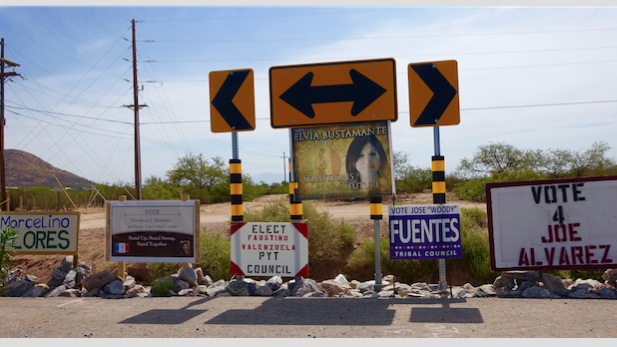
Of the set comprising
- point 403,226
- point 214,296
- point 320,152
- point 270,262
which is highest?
point 320,152

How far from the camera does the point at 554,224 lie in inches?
276

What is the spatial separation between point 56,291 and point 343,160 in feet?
18.9

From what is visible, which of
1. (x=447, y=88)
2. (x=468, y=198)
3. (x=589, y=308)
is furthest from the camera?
(x=468, y=198)

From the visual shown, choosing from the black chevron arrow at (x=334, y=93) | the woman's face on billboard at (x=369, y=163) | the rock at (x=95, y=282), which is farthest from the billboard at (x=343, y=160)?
the rock at (x=95, y=282)

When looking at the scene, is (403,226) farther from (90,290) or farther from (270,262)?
(90,290)

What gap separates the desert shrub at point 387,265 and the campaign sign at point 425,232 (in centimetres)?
309

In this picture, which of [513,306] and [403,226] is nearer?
[513,306]

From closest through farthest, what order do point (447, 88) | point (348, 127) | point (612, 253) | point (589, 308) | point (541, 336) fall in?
point (541, 336), point (589, 308), point (612, 253), point (447, 88), point (348, 127)

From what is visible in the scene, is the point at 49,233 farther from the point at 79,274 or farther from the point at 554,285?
the point at 554,285

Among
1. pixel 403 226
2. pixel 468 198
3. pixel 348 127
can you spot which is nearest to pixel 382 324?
pixel 403 226

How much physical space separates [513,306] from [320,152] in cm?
382

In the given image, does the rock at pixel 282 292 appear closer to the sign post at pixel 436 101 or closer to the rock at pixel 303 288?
the rock at pixel 303 288

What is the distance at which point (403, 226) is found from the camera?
7516 millimetres

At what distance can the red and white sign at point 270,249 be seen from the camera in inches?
306
